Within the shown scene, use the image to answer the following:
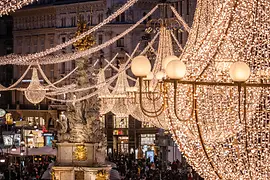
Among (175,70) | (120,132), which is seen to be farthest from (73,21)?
(175,70)

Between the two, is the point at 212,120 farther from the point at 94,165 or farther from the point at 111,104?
the point at 111,104

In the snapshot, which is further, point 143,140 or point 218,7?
point 143,140

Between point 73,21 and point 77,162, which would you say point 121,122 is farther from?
point 77,162

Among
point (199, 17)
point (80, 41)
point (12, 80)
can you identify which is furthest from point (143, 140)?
point (199, 17)

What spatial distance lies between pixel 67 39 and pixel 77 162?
1439 inches

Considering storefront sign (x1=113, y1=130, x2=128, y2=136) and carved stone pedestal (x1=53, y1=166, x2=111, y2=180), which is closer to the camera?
carved stone pedestal (x1=53, y1=166, x2=111, y2=180)

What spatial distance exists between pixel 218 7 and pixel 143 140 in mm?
51350

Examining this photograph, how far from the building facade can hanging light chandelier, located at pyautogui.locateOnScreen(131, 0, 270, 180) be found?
45.3 m

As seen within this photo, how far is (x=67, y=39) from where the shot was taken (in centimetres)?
6638

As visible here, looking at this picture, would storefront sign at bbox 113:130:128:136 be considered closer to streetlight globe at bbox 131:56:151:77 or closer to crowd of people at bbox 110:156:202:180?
crowd of people at bbox 110:156:202:180

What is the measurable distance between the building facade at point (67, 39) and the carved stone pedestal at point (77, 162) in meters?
23.9

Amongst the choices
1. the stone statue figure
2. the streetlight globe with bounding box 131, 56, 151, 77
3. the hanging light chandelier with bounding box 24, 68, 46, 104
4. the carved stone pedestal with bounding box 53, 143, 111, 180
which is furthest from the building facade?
the streetlight globe with bounding box 131, 56, 151, 77

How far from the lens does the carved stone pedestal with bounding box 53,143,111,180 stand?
3016cm

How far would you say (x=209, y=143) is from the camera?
8727mm
